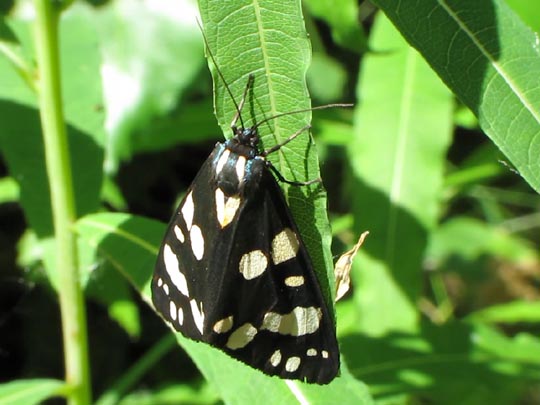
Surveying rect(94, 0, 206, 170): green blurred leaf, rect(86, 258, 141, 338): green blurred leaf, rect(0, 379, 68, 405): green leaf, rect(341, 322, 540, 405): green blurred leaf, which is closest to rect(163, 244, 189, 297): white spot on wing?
rect(0, 379, 68, 405): green leaf

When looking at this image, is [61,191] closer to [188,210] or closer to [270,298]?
[188,210]

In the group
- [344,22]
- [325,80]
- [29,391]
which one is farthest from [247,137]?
[325,80]

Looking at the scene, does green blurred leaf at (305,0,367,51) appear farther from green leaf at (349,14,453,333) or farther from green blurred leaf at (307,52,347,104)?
green blurred leaf at (307,52,347,104)

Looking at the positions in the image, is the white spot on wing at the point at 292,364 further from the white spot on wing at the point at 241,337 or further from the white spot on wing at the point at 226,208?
the white spot on wing at the point at 226,208

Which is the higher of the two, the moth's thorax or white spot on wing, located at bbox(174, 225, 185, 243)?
the moth's thorax

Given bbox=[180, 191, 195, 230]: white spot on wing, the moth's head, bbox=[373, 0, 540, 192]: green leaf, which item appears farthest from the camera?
bbox=[180, 191, 195, 230]: white spot on wing

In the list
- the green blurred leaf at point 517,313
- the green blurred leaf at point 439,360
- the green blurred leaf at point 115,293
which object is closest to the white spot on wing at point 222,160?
the green blurred leaf at point 439,360
